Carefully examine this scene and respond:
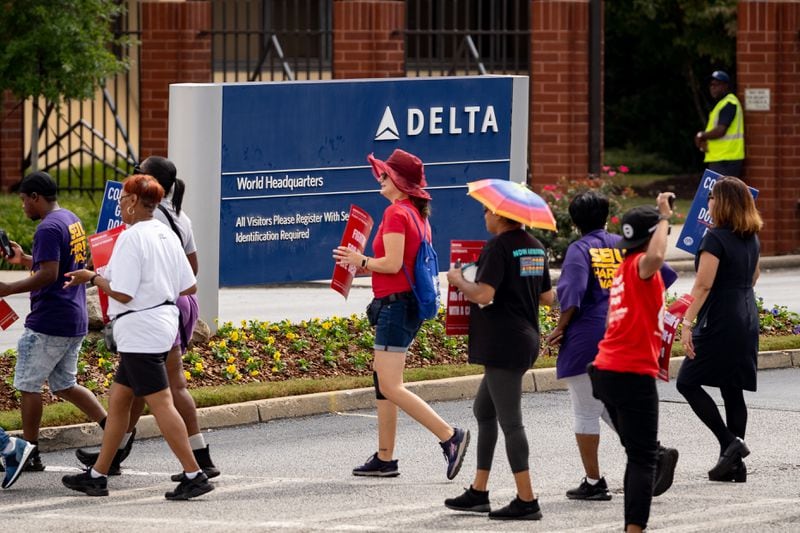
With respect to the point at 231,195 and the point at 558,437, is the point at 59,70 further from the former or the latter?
the point at 558,437

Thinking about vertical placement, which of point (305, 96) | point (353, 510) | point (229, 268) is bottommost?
point (353, 510)

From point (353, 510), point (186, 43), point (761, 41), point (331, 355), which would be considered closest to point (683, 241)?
point (331, 355)

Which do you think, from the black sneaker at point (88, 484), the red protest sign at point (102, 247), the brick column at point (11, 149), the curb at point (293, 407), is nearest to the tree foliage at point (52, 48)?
the brick column at point (11, 149)

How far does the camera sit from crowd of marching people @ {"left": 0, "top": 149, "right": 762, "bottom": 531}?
303 inches

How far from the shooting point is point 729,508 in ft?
27.5

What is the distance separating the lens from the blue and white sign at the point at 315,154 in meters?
12.7

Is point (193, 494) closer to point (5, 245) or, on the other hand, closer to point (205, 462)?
point (205, 462)

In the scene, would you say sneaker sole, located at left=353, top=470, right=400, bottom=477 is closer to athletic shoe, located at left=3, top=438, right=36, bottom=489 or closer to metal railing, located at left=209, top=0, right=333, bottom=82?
athletic shoe, located at left=3, top=438, right=36, bottom=489

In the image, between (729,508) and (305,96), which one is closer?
(729,508)

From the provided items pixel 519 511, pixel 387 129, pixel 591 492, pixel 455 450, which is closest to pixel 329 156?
pixel 387 129

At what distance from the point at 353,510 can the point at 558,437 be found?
248 cm

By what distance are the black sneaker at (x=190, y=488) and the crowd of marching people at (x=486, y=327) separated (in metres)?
0.01

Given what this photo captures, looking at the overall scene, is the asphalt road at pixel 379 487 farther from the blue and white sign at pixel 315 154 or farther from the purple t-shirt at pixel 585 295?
the blue and white sign at pixel 315 154

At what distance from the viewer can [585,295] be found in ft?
28.4
